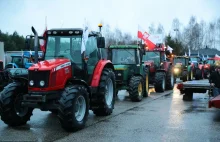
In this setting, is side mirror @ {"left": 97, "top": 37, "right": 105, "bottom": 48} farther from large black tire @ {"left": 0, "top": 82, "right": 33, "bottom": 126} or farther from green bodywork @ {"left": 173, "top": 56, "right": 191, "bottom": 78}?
green bodywork @ {"left": 173, "top": 56, "right": 191, "bottom": 78}

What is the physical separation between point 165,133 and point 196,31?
66.1 metres

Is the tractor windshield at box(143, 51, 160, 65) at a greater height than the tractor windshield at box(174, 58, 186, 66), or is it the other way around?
the tractor windshield at box(143, 51, 160, 65)

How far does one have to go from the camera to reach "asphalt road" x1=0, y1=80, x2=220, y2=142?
6.77m

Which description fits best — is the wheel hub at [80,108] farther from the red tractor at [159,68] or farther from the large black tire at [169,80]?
the large black tire at [169,80]

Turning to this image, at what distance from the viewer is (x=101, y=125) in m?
7.98

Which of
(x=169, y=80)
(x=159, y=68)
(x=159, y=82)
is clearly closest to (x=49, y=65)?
(x=159, y=82)

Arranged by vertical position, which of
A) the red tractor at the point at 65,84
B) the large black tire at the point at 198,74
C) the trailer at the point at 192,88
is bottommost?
the large black tire at the point at 198,74

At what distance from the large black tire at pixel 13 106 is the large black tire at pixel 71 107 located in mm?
1316

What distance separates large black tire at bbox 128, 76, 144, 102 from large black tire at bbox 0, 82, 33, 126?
15.7ft

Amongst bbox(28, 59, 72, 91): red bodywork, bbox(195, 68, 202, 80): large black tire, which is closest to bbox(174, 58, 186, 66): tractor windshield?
bbox(195, 68, 202, 80): large black tire

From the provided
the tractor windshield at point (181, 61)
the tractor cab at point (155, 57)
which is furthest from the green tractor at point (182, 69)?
the tractor cab at point (155, 57)

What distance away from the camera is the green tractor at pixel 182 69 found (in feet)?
72.5

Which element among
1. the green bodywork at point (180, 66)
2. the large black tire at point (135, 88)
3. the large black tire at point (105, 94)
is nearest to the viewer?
the large black tire at point (105, 94)

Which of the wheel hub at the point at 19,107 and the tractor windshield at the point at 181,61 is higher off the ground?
the tractor windshield at the point at 181,61
